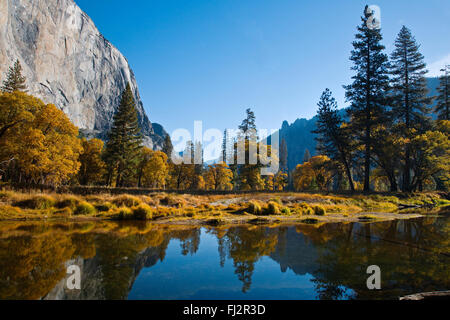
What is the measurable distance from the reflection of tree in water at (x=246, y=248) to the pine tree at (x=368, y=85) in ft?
72.6

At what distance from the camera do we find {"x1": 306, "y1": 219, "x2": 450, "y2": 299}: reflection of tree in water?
355 centimetres

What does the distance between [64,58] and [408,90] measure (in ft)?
495

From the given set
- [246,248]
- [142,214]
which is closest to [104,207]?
[142,214]

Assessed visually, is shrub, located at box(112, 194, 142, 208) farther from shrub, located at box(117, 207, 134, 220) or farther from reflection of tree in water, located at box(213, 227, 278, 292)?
reflection of tree in water, located at box(213, 227, 278, 292)

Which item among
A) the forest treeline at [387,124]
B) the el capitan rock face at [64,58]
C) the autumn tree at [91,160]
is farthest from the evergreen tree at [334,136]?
the el capitan rock face at [64,58]

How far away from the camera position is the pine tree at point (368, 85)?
24719 mm

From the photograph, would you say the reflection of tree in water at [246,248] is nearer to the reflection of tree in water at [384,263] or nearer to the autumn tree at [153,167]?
the reflection of tree in water at [384,263]

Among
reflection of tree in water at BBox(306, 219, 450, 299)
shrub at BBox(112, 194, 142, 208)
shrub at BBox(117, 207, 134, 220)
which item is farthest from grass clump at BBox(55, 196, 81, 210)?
reflection of tree in water at BBox(306, 219, 450, 299)

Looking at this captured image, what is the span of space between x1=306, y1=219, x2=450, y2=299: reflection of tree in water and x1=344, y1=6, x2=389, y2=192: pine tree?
66.0ft

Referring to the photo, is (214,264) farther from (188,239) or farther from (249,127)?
(249,127)

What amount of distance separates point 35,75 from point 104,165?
9106 centimetres
